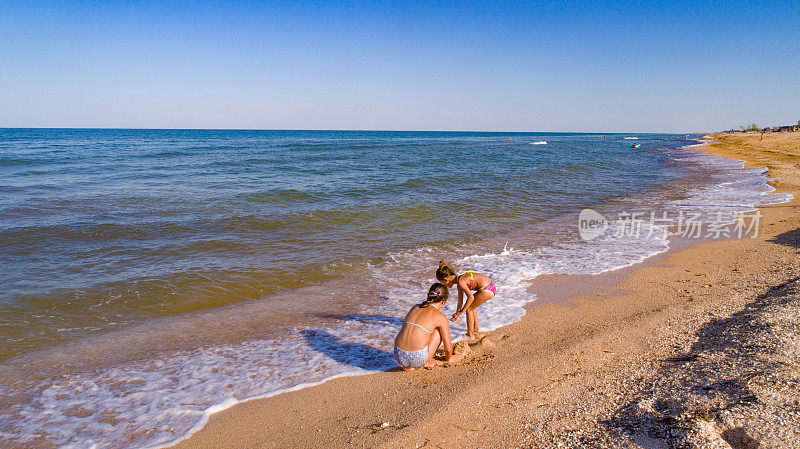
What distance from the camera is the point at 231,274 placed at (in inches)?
343

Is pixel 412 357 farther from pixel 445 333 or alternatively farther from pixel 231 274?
pixel 231 274

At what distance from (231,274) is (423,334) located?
5668 mm

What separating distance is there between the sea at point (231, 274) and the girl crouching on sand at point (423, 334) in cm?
61

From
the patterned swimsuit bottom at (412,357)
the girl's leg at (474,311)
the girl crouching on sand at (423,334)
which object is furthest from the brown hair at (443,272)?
the patterned swimsuit bottom at (412,357)

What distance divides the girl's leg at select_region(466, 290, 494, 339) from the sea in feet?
1.00

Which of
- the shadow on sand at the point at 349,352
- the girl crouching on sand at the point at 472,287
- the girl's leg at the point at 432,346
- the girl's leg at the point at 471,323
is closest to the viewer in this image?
the girl's leg at the point at 432,346

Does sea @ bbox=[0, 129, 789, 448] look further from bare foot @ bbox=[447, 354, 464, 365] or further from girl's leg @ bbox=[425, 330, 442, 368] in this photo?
bare foot @ bbox=[447, 354, 464, 365]

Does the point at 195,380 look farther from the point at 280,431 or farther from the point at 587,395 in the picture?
the point at 587,395

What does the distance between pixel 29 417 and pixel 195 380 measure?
166 cm

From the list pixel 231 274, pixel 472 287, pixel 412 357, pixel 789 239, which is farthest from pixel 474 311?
pixel 789 239

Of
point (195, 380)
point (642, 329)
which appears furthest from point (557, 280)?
point (195, 380)

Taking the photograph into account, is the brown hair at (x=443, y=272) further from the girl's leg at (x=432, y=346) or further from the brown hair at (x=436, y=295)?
the girl's leg at (x=432, y=346)

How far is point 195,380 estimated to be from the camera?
4988mm

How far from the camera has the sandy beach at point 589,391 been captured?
3375mm
